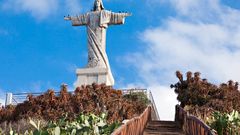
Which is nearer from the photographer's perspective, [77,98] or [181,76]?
[77,98]

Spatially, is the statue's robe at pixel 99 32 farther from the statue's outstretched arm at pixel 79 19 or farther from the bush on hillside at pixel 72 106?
the bush on hillside at pixel 72 106

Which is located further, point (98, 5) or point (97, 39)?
point (98, 5)

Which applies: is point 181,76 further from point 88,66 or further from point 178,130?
point 88,66

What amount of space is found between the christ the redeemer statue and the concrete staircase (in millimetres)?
14749

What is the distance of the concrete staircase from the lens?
17.6 m

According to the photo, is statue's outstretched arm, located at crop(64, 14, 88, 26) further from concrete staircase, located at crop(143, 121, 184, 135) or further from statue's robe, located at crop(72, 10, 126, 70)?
concrete staircase, located at crop(143, 121, 184, 135)

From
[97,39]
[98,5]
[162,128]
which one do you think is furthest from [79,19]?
[162,128]

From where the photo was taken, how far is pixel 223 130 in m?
12.7

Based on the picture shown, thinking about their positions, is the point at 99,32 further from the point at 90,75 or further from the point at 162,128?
the point at 162,128

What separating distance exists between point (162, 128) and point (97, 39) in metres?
19.3

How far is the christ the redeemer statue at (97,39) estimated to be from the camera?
1417 inches

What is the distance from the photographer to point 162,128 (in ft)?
63.3

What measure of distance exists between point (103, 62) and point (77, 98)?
507 inches

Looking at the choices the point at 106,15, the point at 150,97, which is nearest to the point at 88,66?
the point at 106,15
